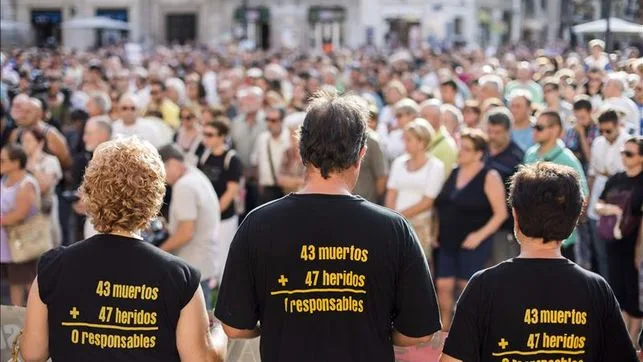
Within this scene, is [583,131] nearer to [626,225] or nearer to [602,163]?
[602,163]

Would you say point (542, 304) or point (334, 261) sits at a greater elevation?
point (334, 261)

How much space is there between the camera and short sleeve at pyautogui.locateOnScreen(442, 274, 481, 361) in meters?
2.79

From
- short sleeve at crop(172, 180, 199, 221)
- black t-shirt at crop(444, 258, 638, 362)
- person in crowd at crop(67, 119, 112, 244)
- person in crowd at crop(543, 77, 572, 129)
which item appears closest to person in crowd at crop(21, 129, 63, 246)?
person in crowd at crop(67, 119, 112, 244)

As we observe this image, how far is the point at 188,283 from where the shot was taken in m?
2.95

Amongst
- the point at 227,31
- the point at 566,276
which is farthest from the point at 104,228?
the point at 227,31

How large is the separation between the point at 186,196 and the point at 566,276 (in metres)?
3.34

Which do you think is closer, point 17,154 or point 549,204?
point 549,204

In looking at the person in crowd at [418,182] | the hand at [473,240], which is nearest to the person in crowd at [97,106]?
the person in crowd at [418,182]

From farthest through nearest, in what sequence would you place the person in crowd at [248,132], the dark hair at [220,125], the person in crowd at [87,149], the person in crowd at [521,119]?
the person in crowd at [248,132] → the person in crowd at [521,119] → the dark hair at [220,125] → the person in crowd at [87,149]

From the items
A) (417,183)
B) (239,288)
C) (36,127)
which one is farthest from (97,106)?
(239,288)

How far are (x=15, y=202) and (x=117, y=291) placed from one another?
3975 mm

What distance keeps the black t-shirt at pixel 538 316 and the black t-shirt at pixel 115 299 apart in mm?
920

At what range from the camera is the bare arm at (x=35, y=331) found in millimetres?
2990

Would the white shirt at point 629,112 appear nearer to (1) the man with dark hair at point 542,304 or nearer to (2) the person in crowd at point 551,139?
(2) the person in crowd at point 551,139
